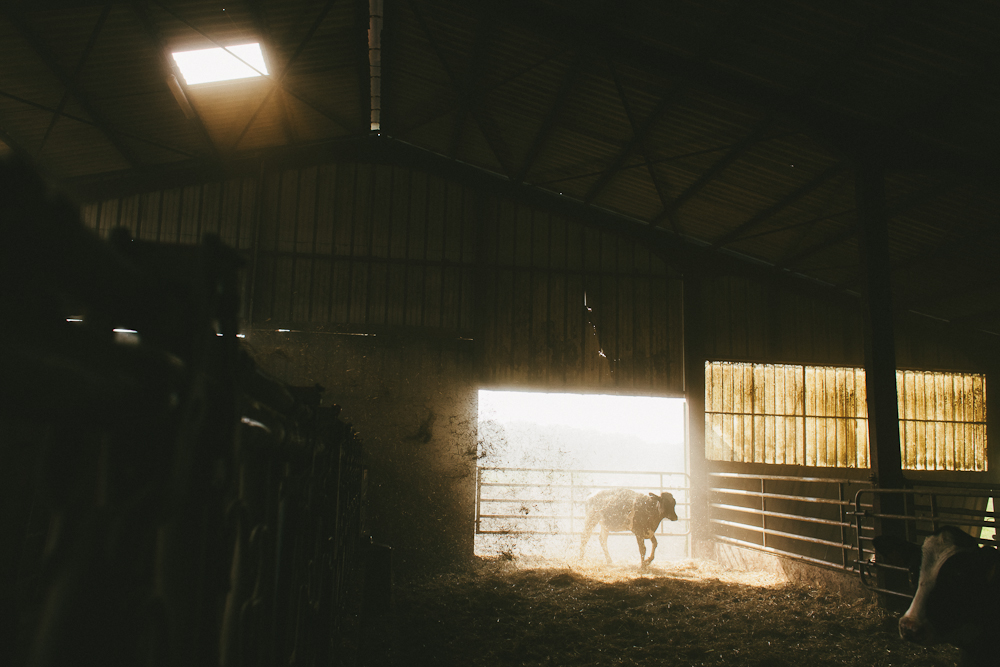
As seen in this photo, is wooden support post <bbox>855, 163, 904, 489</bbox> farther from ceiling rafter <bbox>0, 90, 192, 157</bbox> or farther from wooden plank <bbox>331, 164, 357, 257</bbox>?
ceiling rafter <bbox>0, 90, 192, 157</bbox>

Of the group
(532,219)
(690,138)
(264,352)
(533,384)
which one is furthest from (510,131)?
(264,352)

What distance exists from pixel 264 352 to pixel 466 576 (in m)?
4.50

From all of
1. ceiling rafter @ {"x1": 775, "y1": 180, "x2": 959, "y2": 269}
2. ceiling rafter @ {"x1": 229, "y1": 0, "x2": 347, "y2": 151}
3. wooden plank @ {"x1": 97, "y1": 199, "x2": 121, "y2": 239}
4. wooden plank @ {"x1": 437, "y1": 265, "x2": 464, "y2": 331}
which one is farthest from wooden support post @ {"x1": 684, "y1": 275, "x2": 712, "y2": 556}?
wooden plank @ {"x1": 97, "y1": 199, "x2": 121, "y2": 239}

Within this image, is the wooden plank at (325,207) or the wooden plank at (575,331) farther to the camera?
the wooden plank at (575,331)

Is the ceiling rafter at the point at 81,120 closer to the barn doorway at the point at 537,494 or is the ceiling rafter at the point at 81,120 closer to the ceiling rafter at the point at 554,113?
the ceiling rafter at the point at 554,113

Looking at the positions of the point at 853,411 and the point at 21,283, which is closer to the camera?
the point at 21,283

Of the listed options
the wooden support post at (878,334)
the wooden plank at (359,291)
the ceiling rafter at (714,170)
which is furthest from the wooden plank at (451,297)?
the wooden support post at (878,334)

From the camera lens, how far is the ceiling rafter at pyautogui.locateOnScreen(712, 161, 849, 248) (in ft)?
25.8

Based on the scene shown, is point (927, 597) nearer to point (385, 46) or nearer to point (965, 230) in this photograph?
point (965, 230)

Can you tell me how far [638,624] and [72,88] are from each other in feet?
29.1

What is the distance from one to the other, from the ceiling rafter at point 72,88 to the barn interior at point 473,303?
2.1 inches

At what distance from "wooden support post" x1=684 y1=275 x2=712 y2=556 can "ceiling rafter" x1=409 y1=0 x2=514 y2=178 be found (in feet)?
12.4

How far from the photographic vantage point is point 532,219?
10.8 m

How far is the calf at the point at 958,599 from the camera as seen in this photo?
10.1 ft
